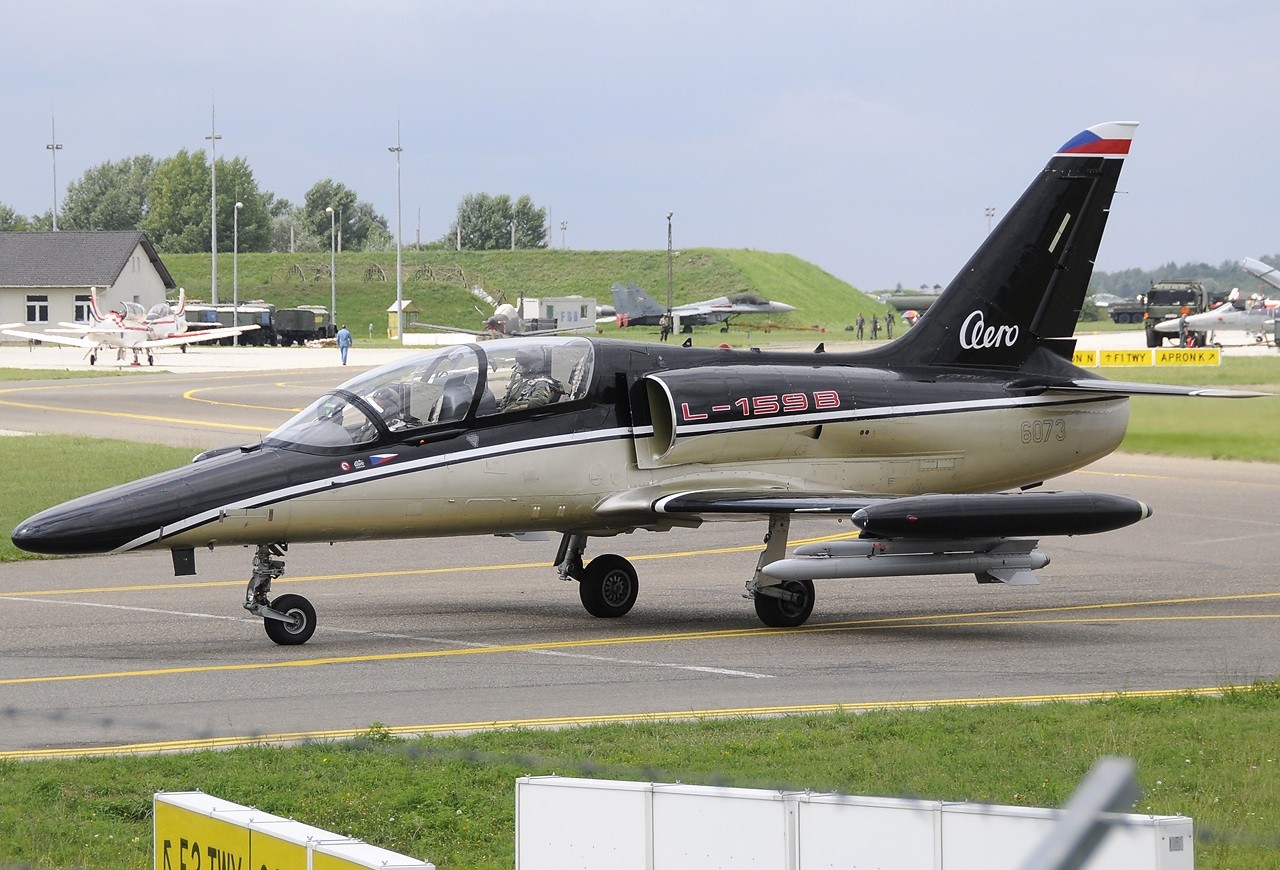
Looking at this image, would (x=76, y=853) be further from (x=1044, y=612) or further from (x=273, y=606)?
(x=1044, y=612)

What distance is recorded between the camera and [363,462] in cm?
1444

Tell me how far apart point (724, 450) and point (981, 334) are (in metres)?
3.96

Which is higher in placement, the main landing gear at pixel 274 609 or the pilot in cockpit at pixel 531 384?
the pilot in cockpit at pixel 531 384

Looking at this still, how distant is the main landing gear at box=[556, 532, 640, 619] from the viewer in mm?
16266

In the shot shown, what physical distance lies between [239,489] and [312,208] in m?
183

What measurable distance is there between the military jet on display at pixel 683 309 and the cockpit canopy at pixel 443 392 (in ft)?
273

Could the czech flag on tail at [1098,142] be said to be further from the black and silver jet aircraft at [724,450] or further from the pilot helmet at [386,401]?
the pilot helmet at [386,401]

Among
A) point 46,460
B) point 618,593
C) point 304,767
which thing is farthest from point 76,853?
point 46,460

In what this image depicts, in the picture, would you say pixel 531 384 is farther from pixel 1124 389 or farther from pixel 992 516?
pixel 1124 389

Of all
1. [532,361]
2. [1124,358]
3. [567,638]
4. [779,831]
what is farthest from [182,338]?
[779,831]

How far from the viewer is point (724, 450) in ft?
51.8

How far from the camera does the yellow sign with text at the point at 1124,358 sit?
121 ft

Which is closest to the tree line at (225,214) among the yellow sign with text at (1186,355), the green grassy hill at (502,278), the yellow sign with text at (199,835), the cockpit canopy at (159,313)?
the green grassy hill at (502,278)

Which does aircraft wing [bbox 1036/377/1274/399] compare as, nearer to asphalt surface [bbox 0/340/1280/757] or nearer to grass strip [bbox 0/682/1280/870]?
asphalt surface [bbox 0/340/1280/757]
